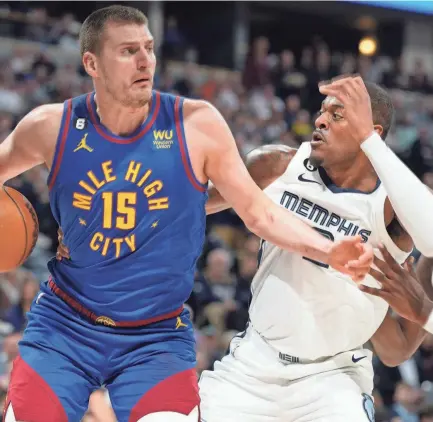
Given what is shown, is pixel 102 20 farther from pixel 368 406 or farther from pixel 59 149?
pixel 368 406

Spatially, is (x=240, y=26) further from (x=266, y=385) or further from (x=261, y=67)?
(x=266, y=385)

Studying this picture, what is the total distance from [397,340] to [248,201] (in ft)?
3.82

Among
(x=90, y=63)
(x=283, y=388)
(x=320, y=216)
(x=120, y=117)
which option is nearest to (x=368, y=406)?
(x=283, y=388)

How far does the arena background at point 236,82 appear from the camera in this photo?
294 inches

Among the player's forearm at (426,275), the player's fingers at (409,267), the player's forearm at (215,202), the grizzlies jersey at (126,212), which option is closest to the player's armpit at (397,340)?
the player's forearm at (426,275)

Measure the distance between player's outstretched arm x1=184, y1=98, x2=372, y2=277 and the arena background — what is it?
2.15 meters

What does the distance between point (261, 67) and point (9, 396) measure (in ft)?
39.3

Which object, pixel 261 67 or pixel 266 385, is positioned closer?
pixel 266 385

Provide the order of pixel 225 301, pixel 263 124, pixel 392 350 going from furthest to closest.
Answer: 1. pixel 263 124
2. pixel 225 301
3. pixel 392 350

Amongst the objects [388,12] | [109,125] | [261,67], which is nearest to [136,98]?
[109,125]

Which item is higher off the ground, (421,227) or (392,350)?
(421,227)

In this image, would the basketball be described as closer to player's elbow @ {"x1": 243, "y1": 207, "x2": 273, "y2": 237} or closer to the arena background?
player's elbow @ {"x1": 243, "y1": 207, "x2": 273, "y2": 237}

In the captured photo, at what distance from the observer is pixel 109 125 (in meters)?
3.33

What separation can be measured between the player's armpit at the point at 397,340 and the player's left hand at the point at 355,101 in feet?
3.22
